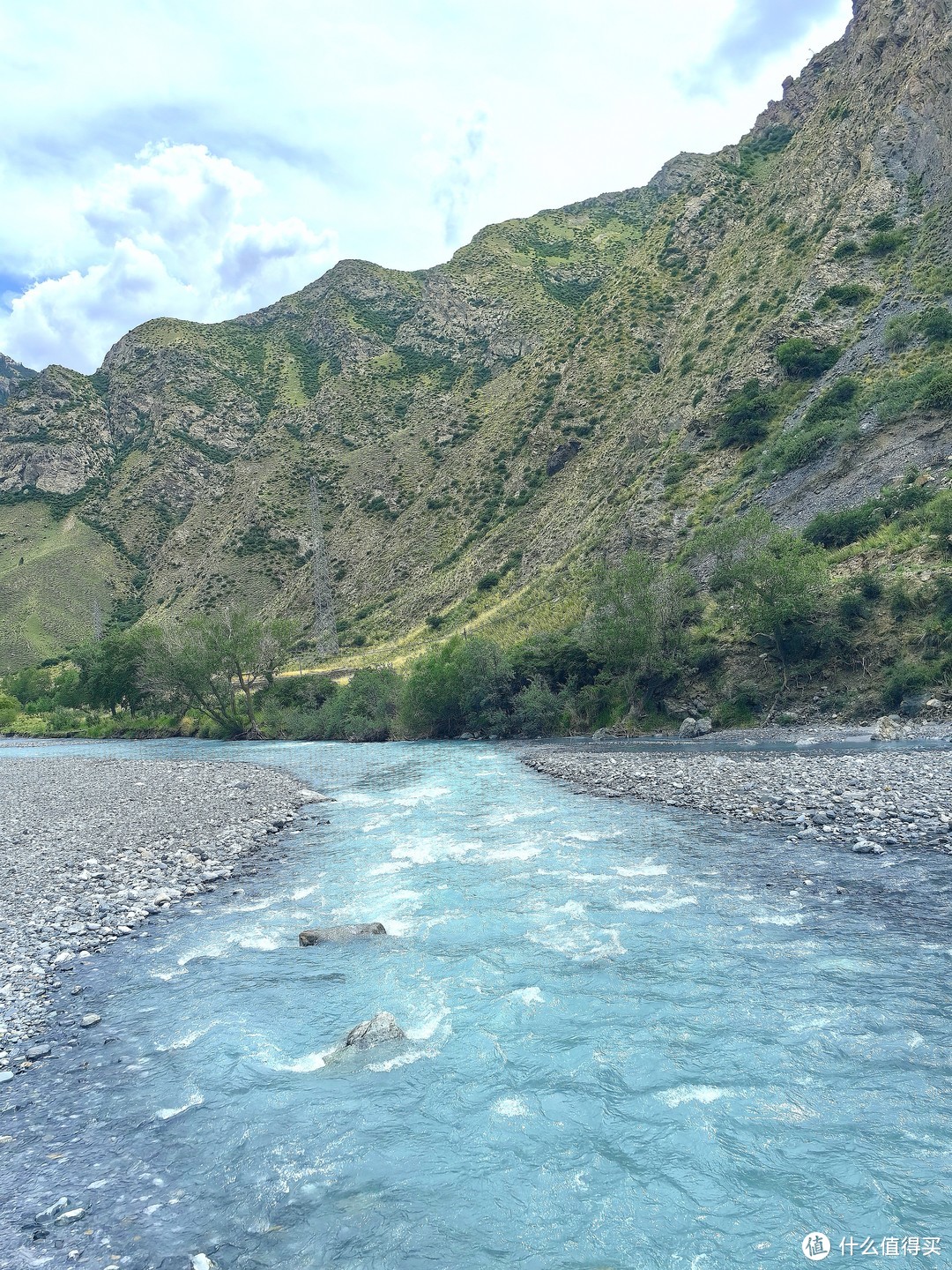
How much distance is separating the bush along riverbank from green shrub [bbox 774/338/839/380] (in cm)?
2101

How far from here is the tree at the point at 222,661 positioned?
65.4 meters

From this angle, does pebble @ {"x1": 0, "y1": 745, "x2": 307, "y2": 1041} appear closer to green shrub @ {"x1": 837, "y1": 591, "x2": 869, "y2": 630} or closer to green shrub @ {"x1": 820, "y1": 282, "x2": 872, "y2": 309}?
green shrub @ {"x1": 837, "y1": 591, "x2": 869, "y2": 630}

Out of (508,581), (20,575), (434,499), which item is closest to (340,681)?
(508,581)

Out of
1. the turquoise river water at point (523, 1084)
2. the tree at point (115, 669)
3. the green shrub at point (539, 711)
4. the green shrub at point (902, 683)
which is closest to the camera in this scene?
the turquoise river water at point (523, 1084)

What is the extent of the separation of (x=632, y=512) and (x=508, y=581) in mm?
21083

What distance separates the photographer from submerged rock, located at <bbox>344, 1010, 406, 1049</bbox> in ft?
29.3

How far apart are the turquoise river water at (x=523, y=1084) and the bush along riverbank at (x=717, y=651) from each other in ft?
85.3

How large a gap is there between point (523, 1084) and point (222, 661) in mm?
63108

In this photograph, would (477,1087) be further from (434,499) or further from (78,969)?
(434,499)

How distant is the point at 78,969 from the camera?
11.4 m

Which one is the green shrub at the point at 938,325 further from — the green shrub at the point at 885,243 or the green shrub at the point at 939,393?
the green shrub at the point at 885,243

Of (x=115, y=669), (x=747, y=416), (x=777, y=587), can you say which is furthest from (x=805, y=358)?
(x=115, y=669)

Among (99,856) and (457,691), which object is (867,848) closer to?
(99,856)

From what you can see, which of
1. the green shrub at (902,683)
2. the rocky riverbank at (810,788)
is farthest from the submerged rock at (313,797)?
the green shrub at (902,683)
